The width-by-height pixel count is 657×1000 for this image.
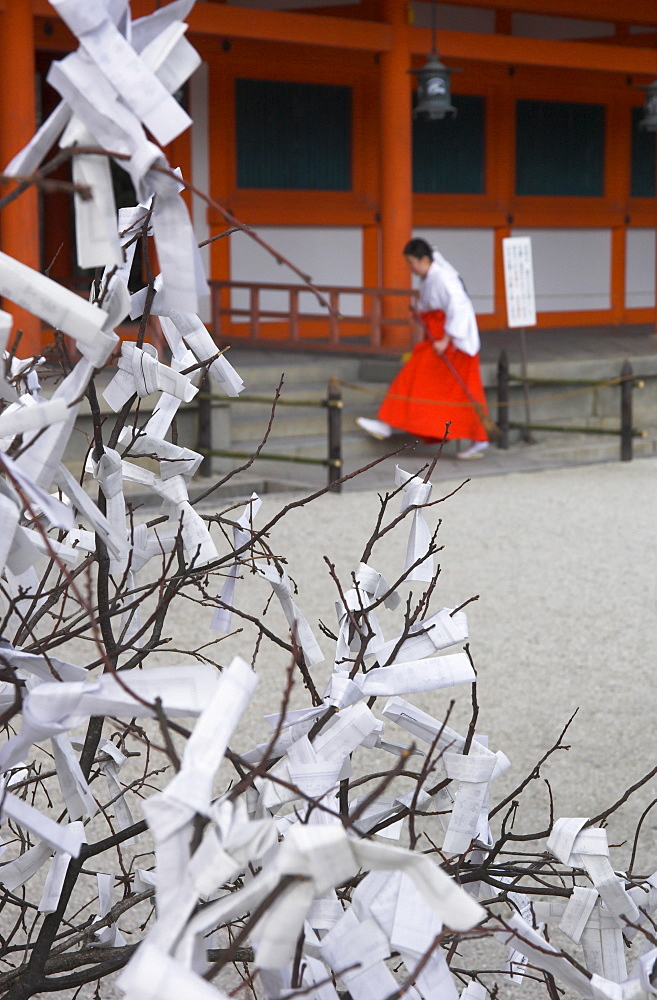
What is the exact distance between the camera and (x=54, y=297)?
0.91m

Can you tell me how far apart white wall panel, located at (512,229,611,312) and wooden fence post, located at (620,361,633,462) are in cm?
388

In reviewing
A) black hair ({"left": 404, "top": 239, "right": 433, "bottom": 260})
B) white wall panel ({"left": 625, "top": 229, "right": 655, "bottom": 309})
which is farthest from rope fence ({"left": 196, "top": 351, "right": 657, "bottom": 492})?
white wall panel ({"left": 625, "top": 229, "right": 655, "bottom": 309})

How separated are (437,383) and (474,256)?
11.9ft

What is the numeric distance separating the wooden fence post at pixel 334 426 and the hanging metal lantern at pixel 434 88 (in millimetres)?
2753

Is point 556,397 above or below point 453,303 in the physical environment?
below

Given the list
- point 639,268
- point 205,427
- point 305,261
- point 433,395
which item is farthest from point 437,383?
point 639,268

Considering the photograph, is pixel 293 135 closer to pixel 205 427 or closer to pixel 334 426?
pixel 205 427

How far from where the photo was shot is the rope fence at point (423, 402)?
26.0ft

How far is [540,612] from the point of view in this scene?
5383mm

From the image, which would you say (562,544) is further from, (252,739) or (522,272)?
(522,272)

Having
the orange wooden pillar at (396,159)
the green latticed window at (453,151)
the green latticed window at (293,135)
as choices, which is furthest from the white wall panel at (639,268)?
the orange wooden pillar at (396,159)

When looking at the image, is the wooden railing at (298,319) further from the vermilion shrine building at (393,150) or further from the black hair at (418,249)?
the black hair at (418,249)

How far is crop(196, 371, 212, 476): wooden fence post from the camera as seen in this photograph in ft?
27.0

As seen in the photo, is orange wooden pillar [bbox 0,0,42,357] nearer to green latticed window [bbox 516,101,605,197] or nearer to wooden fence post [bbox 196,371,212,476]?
wooden fence post [bbox 196,371,212,476]
